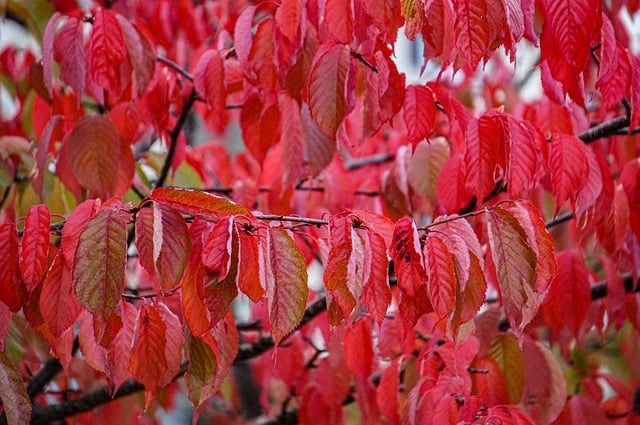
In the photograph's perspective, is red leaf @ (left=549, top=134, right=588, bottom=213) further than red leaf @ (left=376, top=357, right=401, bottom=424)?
No

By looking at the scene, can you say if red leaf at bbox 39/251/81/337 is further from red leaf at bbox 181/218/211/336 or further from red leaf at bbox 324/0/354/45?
red leaf at bbox 324/0/354/45

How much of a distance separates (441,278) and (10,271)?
23.3 inches

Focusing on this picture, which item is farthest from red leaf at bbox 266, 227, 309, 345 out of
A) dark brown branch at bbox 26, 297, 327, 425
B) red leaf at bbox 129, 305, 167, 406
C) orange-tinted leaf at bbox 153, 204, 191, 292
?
dark brown branch at bbox 26, 297, 327, 425

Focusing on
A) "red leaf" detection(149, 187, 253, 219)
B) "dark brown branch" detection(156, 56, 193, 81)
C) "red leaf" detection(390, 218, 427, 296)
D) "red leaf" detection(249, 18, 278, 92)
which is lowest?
"red leaf" detection(390, 218, 427, 296)

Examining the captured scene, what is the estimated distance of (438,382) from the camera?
5.14 feet

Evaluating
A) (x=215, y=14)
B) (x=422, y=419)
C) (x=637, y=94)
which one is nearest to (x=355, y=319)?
(x=422, y=419)

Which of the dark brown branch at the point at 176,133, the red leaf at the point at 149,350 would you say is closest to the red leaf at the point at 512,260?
the red leaf at the point at 149,350

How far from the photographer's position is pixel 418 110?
5.16 feet

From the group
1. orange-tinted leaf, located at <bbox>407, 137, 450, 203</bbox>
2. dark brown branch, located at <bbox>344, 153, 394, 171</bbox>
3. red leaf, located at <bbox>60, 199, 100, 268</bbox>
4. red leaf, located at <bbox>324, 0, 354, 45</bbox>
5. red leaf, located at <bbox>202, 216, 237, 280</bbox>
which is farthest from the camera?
dark brown branch, located at <bbox>344, 153, 394, 171</bbox>

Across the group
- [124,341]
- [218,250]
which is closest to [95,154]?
[124,341]

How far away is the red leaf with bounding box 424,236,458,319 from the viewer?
1191 mm

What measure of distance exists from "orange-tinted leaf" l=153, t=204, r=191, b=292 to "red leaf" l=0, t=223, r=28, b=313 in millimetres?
247

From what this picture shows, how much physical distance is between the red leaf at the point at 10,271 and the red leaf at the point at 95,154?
0.49 m

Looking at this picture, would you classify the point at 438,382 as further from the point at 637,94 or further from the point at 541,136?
the point at 637,94
